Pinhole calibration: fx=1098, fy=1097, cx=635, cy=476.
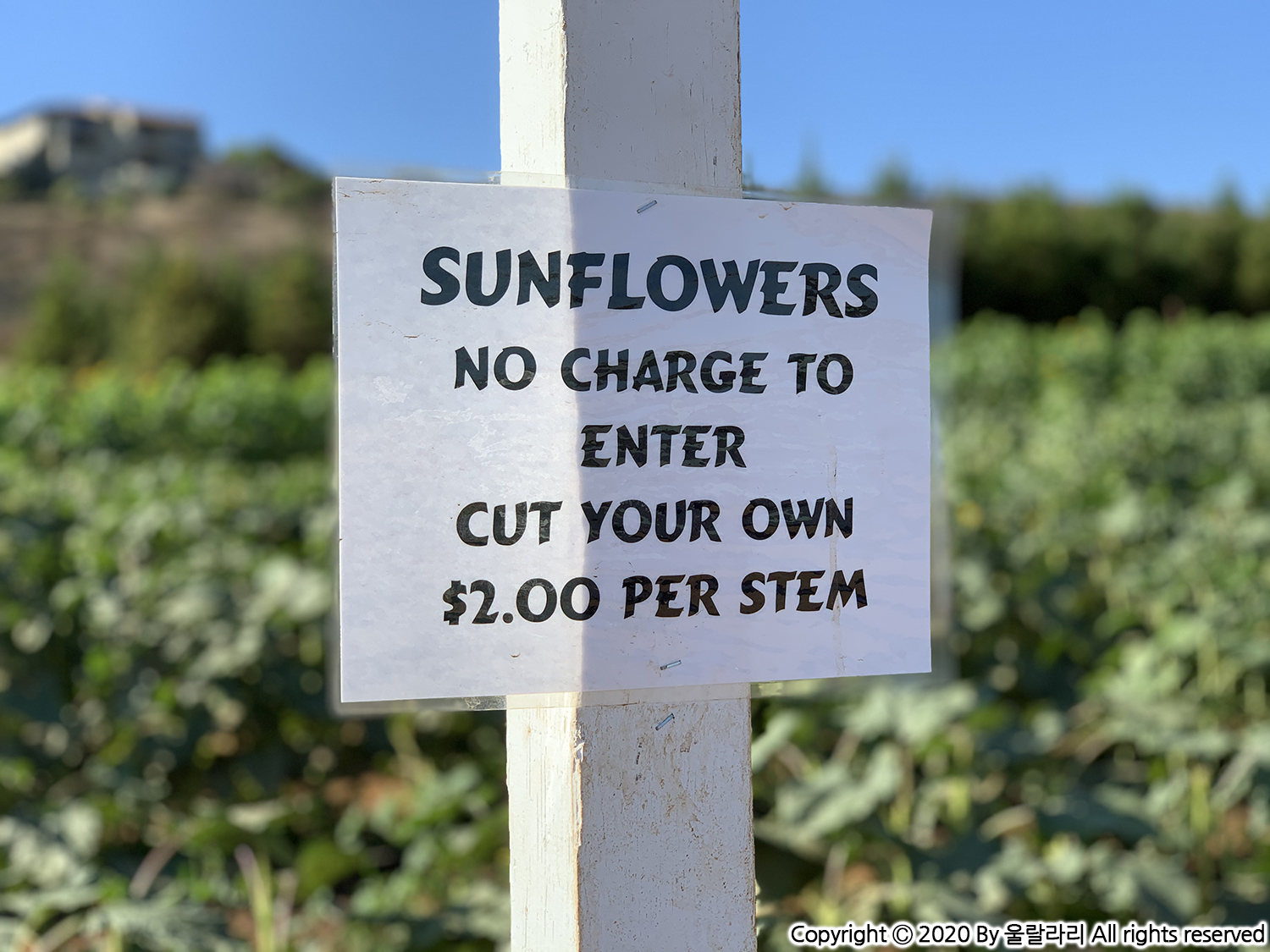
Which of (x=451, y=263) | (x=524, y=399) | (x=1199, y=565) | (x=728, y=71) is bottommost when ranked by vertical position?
(x=1199, y=565)

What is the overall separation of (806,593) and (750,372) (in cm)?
18

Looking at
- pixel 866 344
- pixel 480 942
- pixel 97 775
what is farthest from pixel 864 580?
pixel 97 775

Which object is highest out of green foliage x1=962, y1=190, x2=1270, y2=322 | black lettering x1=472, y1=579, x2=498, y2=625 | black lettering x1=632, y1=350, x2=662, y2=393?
green foliage x1=962, y1=190, x2=1270, y2=322

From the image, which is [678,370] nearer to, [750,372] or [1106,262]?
[750,372]

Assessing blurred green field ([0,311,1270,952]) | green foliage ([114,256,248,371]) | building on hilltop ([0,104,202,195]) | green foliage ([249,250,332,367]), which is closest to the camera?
blurred green field ([0,311,1270,952])

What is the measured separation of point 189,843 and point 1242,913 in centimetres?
176

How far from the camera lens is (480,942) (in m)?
1.73

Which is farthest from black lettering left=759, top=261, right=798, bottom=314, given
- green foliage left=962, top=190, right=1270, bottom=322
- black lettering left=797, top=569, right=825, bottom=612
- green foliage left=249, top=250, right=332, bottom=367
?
green foliage left=962, top=190, right=1270, bottom=322

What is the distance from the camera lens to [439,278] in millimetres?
817

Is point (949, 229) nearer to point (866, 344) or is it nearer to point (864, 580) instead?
point (866, 344)

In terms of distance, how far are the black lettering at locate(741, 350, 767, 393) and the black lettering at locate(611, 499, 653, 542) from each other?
122 mm

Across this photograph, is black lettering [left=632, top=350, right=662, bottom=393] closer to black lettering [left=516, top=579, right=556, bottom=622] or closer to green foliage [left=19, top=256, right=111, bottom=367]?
black lettering [left=516, top=579, right=556, bottom=622]

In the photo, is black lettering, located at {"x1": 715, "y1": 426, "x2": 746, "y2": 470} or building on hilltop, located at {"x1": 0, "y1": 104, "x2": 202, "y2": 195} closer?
black lettering, located at {"x1": 715, "y1": 426, "x2": 746, "y2": 470}

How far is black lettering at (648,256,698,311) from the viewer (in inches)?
33.2
